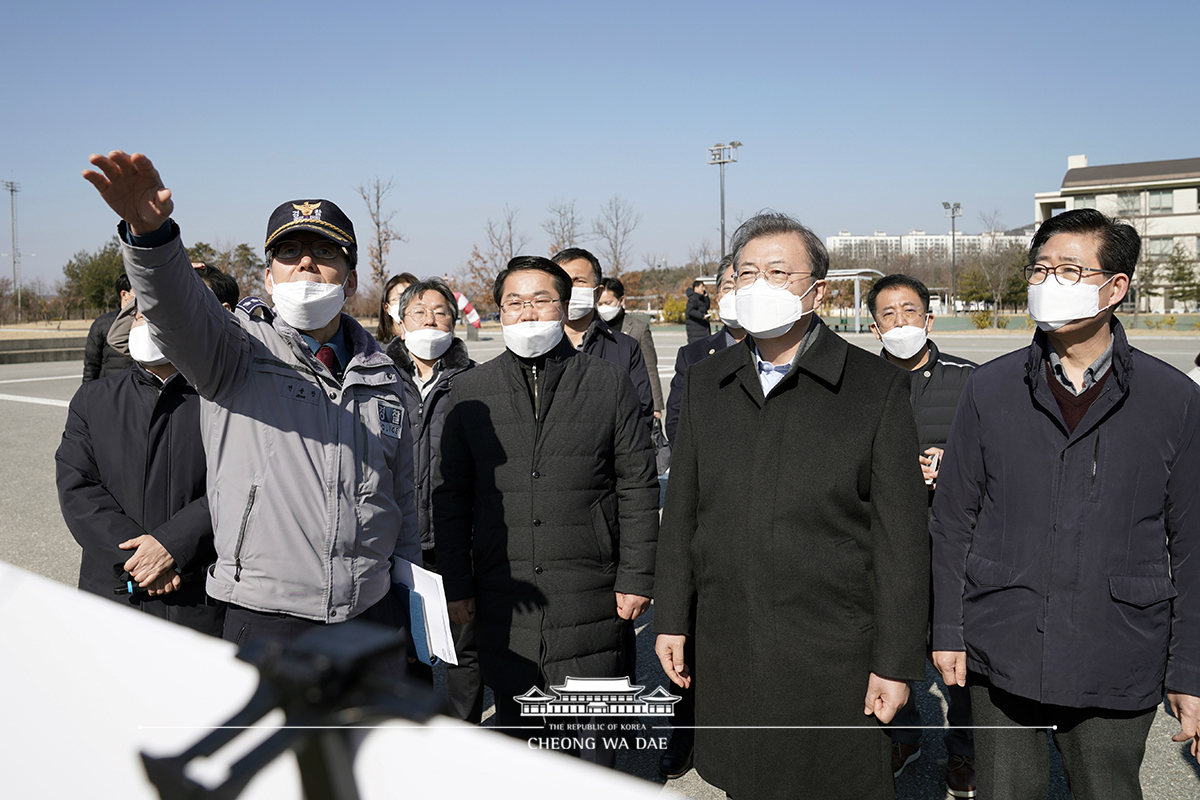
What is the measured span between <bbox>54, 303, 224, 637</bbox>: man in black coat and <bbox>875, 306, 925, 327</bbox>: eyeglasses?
319cm

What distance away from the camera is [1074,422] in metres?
2.55

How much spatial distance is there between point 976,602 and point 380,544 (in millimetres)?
1905

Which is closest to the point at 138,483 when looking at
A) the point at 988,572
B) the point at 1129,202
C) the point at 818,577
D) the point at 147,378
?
the point at 147,378

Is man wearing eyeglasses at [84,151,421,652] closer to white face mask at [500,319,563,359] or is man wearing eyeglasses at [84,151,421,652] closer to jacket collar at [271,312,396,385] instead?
jacket collar at [271,312,396,385]

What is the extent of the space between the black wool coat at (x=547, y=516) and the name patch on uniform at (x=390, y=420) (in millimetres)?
655

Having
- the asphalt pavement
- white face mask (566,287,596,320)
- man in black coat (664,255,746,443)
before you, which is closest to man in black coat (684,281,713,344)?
the asphalt pavement

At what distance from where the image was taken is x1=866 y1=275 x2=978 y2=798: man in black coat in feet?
11.5

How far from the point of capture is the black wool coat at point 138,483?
306 centimetres

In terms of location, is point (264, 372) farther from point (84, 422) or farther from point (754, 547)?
point (754, 547)

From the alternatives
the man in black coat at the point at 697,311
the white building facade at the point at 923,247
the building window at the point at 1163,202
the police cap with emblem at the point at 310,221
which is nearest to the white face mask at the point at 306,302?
the police cap with emblem at the point at 310,221

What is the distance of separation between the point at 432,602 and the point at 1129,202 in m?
69.3

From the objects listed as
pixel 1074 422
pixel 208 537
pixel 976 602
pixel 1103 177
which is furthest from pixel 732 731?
pixel 1103 177

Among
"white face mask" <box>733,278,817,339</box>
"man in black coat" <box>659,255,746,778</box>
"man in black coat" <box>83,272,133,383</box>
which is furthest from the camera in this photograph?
"man in black coat" <box>83,272,133,383</box>

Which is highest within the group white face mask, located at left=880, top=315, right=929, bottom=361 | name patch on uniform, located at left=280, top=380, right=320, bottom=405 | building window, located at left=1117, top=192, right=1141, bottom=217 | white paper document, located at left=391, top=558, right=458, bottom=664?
building window, located at left=1117, top=192, right=1141, bottom=217
